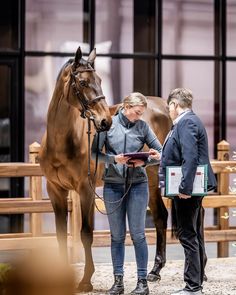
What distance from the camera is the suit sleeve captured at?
17.4 ft

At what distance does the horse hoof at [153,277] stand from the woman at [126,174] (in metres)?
1.15

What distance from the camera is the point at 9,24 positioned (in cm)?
1105

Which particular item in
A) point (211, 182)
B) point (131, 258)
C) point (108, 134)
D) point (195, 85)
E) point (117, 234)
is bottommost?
point (131, 258)

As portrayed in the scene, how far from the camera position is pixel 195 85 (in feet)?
Result: 39.0

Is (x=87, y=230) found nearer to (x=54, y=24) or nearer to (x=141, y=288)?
(x=141, y=288)

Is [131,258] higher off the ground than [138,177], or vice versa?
[138,177]

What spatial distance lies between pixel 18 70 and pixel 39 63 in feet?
1.19

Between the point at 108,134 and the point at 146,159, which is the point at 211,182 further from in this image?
the point at 108,134

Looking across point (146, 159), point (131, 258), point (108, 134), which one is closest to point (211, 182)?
point (146, 159)

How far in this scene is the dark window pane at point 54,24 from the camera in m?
→ 11.2

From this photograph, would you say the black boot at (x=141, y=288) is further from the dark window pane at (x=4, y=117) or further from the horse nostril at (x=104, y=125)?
the dark window pane at (x=4, y=117)

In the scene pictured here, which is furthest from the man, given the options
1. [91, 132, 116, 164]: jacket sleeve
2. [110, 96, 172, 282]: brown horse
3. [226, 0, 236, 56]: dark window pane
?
[226, 0, 236, 56]: dark window pane

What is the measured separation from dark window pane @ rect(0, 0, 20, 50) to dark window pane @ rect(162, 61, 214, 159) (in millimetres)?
2611

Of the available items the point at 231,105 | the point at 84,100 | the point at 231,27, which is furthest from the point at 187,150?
Result: the point at 231,27
